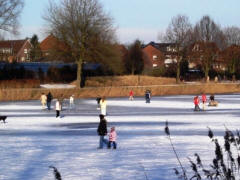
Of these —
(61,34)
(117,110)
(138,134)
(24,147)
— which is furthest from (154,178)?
(61,34)

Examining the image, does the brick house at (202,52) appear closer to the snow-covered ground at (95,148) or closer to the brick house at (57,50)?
the brick house at (57,50)

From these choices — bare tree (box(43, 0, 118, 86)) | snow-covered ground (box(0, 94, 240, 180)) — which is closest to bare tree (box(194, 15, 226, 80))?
bare tree (box(43, 0, 118, 86))

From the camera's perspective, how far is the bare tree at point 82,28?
54.7 m

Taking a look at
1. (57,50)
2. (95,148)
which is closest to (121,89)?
(57,50)

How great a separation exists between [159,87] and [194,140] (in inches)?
1503

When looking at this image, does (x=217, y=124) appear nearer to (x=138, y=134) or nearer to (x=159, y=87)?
(x=138, y=134)

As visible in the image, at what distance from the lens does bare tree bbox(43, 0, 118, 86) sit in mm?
54688

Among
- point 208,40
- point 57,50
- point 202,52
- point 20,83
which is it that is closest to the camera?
point 20,83

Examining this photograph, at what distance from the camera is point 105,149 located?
662 inches

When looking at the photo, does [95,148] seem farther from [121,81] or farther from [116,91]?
[121,81]

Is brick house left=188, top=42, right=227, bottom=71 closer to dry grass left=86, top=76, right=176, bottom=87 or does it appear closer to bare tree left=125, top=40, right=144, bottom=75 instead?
bare tree left=125, top=40, right=144, bottom=75

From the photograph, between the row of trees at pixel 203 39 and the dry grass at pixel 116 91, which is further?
the row of trees at pixel 203 39

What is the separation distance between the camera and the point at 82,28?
5516 centimetres

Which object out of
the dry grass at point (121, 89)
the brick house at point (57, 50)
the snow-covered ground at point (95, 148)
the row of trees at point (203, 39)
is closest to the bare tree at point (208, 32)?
the row of trees at point (203, 39)
